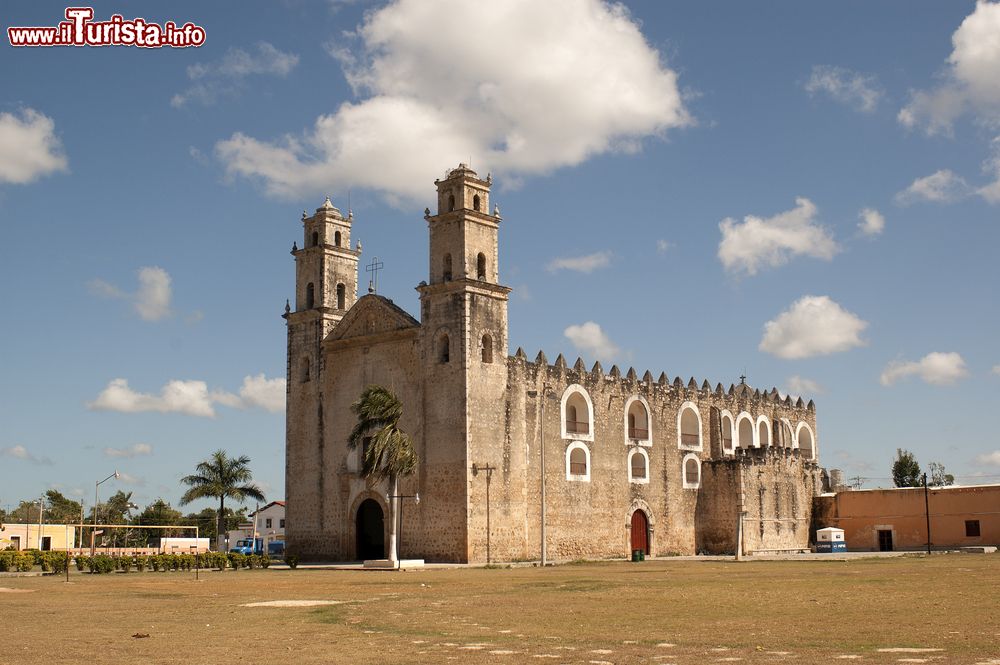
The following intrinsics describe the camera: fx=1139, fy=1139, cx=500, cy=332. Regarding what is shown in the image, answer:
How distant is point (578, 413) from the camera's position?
1880 inches

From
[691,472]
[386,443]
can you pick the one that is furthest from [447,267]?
[691,472]

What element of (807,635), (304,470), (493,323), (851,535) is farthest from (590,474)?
(807,635)

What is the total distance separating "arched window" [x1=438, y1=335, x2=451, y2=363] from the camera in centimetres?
4288

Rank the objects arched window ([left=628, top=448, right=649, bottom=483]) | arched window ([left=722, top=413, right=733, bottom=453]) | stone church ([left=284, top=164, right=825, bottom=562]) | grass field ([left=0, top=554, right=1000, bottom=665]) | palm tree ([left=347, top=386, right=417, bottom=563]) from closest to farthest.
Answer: grass field ([left=0, top=554, right=1000, bottom=665])
palm tree ([left=347, top=386, right=417, bottom=563])
stone church ([left=284, top=164, right=825, bottom=562])
arched window ([left=628, top=448, right=649, bottom=483])
arched window ([left=722, top=413, right=733, bottom=453])

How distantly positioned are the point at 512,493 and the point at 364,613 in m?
23.8

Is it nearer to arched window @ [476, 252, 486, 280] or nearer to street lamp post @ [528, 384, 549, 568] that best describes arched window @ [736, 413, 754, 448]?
street lamp post @ [528, 384, 549, 568]

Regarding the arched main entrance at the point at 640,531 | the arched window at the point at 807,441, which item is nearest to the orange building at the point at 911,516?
the arched window at the point at 807,441

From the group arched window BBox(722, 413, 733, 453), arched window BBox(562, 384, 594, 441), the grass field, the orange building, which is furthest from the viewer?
arched window BBox(722, 413, 733, 453)

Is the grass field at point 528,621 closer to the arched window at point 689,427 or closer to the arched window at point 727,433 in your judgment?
the arched window at point 689,427

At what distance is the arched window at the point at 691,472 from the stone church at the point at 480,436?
9 cm

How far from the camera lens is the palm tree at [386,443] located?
39125 mm

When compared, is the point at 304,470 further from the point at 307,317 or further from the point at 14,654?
the point at 14,654

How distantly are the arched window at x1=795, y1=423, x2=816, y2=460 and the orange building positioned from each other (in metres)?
5.20

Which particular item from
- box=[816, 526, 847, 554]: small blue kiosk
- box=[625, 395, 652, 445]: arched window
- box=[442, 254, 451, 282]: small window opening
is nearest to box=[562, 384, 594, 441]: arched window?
box=[625, 395, 652, 445]: arched window
